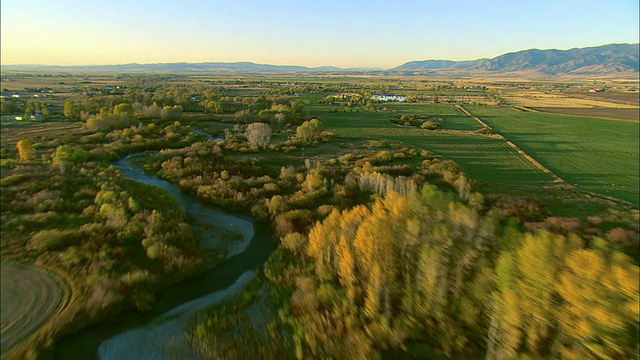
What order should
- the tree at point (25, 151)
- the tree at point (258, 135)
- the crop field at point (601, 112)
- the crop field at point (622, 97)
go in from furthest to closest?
the crop field at point (622, 97) → the crop field at point (601, 112) → the tree at point (258, 135) → the tree at point (25, 151)

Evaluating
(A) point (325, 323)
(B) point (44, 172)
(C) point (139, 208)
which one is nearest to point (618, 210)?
(A) point (325, 323)

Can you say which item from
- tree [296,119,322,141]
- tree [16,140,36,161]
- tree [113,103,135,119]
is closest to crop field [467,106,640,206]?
tree [296,119,322,141]

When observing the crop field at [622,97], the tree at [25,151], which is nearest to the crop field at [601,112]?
the crop field at [622,97]

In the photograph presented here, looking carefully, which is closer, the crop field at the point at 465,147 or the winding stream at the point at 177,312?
the winding stream at the point at 177,312

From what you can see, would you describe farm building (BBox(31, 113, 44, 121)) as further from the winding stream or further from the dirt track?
the dirt track

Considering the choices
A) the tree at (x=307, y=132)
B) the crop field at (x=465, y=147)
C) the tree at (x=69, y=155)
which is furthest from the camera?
the tree at (x=307, y=132)

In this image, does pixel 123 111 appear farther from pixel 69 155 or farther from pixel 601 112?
pixel 601 112

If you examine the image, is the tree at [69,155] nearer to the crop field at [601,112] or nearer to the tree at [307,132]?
the tree at [307,132]

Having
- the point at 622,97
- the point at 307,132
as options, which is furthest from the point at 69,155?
the point at 622,97

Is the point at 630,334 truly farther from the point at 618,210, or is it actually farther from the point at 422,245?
the point at 618,210
